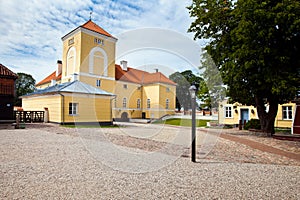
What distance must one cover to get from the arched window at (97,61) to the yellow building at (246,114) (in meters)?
14.9

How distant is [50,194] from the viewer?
3.34 meters

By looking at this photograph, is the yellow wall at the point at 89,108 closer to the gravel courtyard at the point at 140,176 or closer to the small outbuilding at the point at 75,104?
the small outbuilding at the point at 75,104

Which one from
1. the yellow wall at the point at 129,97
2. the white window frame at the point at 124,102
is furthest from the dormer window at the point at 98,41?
the white window frame at the point at 124,102

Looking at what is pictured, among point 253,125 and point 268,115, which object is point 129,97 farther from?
point 268,115

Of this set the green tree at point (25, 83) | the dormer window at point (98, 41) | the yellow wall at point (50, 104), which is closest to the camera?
the yellow wall at point (50, 104)

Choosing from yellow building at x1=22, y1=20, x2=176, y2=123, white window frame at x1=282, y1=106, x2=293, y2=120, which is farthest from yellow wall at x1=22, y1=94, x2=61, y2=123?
white window frame at x1=282, y1=106, x2=293, y2=120

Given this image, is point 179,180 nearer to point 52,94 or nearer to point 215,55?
point 215,55

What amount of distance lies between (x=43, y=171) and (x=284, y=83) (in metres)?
10.2

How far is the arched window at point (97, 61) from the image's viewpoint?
82.2ft

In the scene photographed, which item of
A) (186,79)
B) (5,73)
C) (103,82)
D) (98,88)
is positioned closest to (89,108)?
(98,88)

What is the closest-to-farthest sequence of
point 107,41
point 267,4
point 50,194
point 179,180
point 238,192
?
point 50,194 < point 238,192 < point 179,180 < point 267,4 < point 107,41

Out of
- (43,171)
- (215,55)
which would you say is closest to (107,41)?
(215,55)

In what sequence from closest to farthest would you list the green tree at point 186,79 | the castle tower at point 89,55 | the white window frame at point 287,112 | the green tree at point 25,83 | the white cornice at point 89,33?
the green tree at point 186,79 < the white window frame at point 287,112 < the castle tower at point 89,55 < the white cornice at point 89,33 < the green tree at point 25,83

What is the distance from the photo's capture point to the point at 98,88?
75.3 ft
